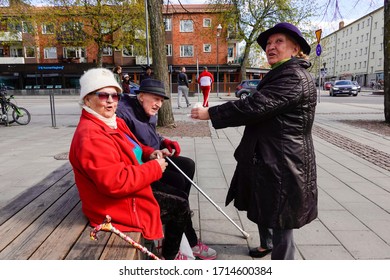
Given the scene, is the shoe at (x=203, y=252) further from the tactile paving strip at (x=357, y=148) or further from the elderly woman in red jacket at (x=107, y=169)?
the tactile paving strip at (x=357, y=148)

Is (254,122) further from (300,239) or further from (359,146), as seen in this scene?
(359,146)

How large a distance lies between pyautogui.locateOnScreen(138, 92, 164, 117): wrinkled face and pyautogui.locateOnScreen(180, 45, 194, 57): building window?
37644 mm

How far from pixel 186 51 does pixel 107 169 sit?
39.3 meters

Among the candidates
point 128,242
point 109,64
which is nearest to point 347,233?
point 128,242

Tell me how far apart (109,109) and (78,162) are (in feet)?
1.35

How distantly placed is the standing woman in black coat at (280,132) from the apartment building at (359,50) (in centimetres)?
5496

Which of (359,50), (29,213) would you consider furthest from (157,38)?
(359,50)

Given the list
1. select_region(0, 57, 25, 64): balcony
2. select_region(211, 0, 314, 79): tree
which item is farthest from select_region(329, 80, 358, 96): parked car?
select_region(0, 57, 25, 64): balcony

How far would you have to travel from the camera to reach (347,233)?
2.91 meters

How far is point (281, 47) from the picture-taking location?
202 cm

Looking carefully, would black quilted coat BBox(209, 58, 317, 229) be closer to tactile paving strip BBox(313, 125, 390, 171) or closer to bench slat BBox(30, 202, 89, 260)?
bench slat BBox(30, 202, 89, 260)

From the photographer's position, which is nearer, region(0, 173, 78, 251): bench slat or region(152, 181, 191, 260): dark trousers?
region(0, 173, 78, 251): bench slat

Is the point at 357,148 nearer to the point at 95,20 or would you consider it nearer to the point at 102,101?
the point at 102,101

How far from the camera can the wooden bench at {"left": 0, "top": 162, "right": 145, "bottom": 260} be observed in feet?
5.46
